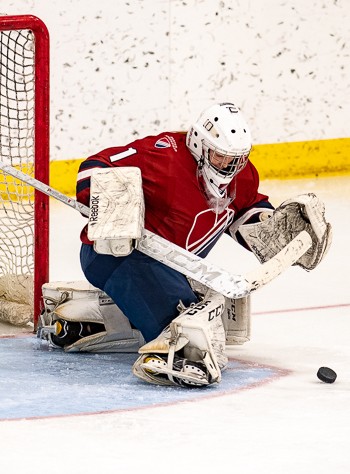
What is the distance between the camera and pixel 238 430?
3191 millimetres

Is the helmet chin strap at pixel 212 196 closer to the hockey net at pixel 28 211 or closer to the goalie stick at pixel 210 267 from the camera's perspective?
the goalie stick at pixel 210 267

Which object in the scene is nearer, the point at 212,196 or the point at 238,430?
the point at 238,430

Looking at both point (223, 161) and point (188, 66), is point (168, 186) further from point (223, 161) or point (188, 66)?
point (188, 66)

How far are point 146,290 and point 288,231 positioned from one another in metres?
0.49

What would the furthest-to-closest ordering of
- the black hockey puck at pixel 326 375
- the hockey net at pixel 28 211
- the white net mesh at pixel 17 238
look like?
the white net mesh at pixel 17 238 → the hockey net at pixel 28 211 → the black hockey puck at pixel 326 375

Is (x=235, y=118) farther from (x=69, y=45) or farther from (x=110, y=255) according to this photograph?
(x=69, y=45)

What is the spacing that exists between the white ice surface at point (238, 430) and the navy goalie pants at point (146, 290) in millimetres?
326

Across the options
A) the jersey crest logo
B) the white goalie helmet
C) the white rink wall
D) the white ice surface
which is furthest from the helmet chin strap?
the white rink wall

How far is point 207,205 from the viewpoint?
12.6ft

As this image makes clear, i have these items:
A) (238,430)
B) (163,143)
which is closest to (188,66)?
(163,143)

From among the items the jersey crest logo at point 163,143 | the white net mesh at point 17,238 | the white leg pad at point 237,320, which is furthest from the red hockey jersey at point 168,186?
the white net mesh at point 17,238

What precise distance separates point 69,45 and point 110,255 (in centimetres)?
286

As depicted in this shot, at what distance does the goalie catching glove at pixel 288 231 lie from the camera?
3973 millimetres

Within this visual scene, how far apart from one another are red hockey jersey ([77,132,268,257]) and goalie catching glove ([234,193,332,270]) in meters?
0.19
